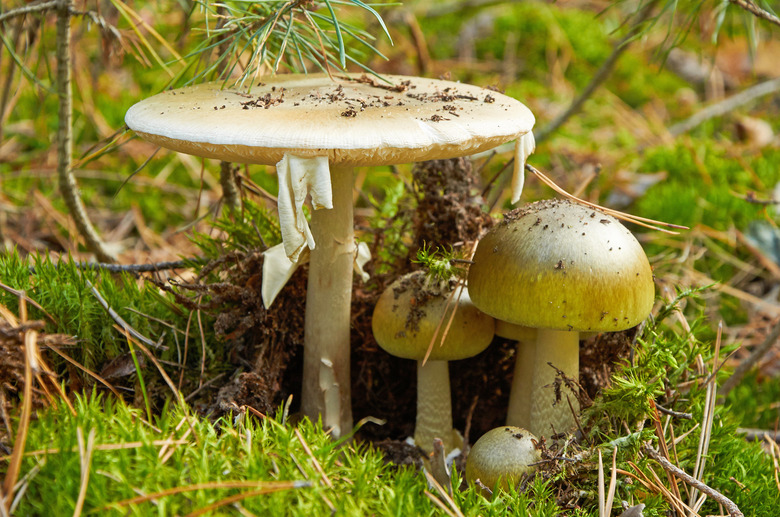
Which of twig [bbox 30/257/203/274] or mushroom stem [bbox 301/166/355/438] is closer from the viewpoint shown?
mushroom stem [bbox 301/166/355/438]

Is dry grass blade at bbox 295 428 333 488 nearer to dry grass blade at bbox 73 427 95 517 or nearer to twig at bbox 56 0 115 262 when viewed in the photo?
dry grass blade at bbox 73 427 95 517

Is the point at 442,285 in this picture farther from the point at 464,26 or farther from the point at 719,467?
the point at 464,26

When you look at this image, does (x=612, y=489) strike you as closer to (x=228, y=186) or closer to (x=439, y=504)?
(x=439, y=504)

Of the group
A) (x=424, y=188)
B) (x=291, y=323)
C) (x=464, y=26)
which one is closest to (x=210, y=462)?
(x=291, y=323)

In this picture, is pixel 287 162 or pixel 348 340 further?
pixel 348 340

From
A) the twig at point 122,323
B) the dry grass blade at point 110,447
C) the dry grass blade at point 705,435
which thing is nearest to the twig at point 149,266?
the twig at point 122,323

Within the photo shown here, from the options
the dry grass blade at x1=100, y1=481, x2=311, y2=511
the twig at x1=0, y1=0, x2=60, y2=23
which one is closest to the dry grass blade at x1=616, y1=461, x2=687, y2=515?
the dry grass blade at x1=100, y1=481, x2=311, y2=511
